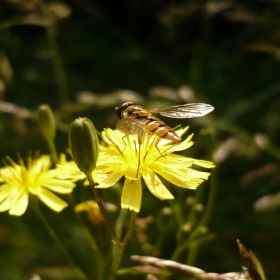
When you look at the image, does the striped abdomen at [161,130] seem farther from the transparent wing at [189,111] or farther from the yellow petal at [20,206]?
the yellow petal at [20,206]

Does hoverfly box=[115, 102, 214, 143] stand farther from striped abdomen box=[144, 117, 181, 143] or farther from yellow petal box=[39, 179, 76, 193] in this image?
yellow petal box=[39, 179, 76, 193]

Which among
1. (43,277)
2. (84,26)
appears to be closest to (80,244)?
(43,277)

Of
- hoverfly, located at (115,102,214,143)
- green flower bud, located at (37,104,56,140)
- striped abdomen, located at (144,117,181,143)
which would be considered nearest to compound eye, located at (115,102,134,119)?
hoverfly, located at (115,102,214,143)

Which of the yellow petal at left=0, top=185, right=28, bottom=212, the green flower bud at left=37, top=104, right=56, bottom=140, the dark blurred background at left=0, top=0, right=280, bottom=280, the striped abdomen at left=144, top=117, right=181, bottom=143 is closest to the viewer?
the striped abdomen at left=144, top=117, right=181, bottom=143

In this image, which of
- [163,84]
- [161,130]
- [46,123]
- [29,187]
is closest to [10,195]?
[29,187]

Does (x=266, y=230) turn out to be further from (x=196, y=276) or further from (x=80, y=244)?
(x=196, y=276)
